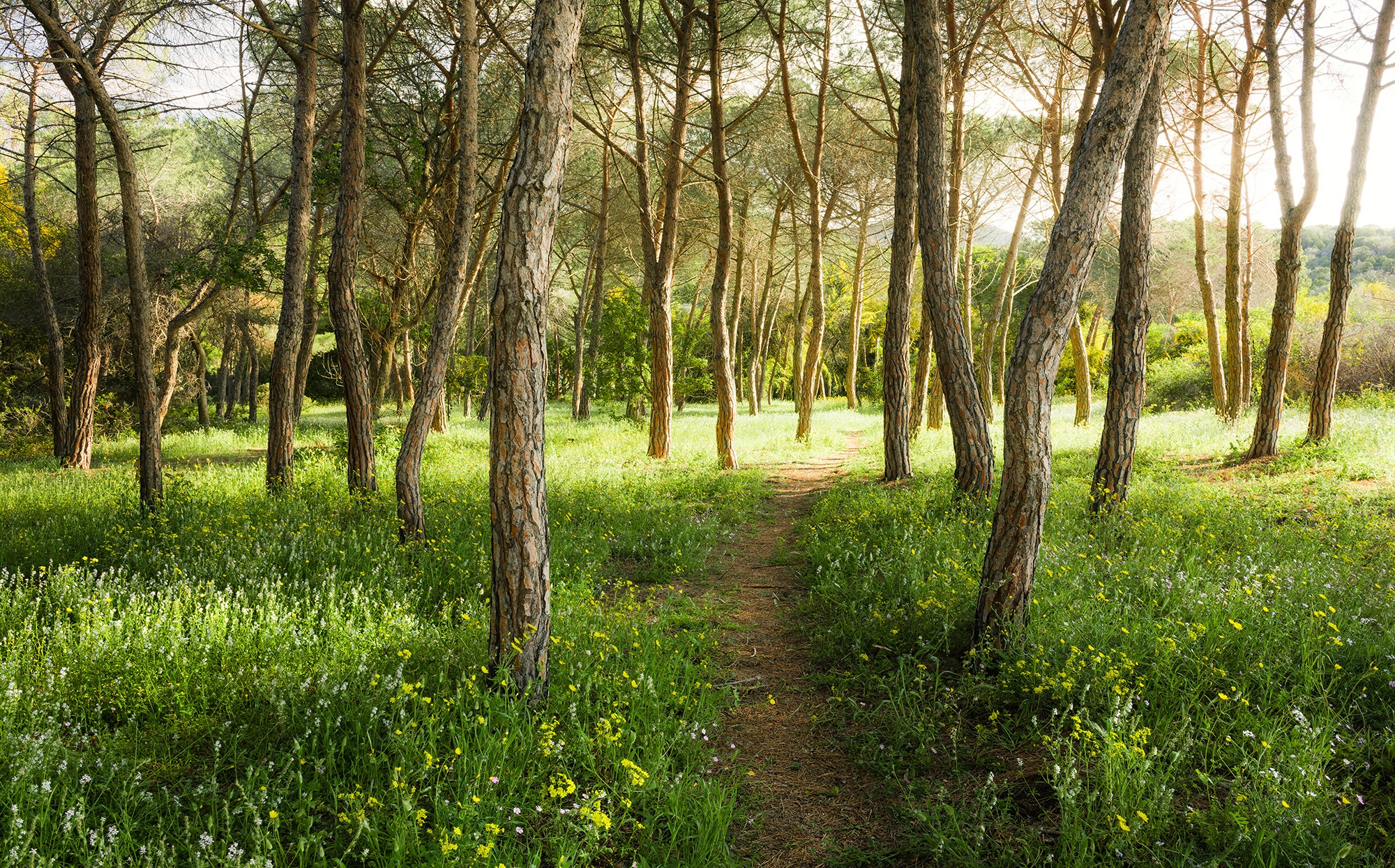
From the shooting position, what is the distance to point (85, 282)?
1030cm

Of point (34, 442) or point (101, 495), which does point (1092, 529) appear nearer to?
point (101, 495)

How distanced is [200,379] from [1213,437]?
89.6 feet

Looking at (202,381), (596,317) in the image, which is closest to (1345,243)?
(596,317)

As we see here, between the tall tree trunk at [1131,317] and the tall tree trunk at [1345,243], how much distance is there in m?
3.81

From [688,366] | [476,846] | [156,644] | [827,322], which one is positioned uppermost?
[827,322]

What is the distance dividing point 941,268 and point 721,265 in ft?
16.9

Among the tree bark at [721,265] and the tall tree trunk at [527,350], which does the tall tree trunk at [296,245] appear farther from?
the tall tree trunk at [527,350]

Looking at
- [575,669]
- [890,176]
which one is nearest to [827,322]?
[890,176]

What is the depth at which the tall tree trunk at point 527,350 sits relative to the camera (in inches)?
125

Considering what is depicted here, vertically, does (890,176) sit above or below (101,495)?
above

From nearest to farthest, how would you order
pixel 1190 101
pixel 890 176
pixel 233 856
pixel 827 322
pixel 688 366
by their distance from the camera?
1. pixel 233 856
2. pixel 1190 101
3. pixel 688 366
4. pixel 890 176
5. pixel 827 322

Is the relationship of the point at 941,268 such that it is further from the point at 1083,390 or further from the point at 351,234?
the point at 1083,390

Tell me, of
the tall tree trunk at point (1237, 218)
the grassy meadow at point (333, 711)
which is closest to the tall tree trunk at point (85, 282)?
the grassy meadow at point (333, 711)

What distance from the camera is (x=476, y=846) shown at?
2.29 meters
